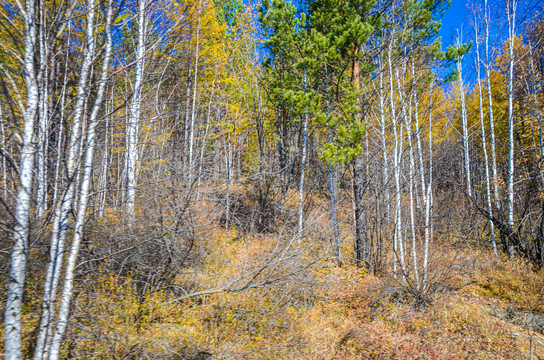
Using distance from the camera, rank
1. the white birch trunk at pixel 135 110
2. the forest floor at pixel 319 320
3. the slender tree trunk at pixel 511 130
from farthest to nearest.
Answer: the slender tree trunk at pixel 511 130 < the forest floor at pixel 319 320 < the white birch trunk at pixel 135 110

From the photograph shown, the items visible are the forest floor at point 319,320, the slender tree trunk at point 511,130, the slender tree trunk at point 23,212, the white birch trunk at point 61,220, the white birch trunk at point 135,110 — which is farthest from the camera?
the slender tree trunk at point 511,130

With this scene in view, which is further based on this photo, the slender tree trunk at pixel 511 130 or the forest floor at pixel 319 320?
the slender tree trunk at pixel 511 130

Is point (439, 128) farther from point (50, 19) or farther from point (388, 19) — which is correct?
point (50, 19)

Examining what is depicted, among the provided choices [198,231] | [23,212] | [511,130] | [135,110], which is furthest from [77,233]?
[511,130]

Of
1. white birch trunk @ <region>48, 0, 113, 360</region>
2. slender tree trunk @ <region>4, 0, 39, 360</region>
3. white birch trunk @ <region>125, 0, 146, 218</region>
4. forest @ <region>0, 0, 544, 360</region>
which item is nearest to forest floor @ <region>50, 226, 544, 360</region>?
forest @ <region>0, 0, 544, 360</region>

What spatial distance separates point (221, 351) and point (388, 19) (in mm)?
8271

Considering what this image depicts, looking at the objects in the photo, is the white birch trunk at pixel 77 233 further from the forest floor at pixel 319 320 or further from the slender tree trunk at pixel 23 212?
the forest floor at pixel 319 320

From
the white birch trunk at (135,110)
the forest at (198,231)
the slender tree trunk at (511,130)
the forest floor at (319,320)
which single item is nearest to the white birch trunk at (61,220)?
the forest at (198,231)

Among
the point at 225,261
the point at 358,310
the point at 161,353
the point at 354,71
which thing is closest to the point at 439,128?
the point at 354,71

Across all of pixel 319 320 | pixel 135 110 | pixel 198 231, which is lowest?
pixel 319 320

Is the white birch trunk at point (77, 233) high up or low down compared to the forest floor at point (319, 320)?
up

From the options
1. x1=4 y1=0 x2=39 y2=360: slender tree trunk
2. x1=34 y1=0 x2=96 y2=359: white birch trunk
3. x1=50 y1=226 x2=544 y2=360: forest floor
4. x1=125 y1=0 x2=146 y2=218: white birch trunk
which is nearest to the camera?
x1=4 y1=0 x2=39 y2=360: slender tree trunk

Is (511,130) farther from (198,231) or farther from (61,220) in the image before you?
(61,220)

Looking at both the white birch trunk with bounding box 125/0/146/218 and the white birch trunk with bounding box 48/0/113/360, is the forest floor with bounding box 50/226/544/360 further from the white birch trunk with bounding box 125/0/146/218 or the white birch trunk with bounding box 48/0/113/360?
the white birch trunk with bounding box 125/0/146/218
